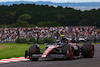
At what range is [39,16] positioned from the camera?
11012cm

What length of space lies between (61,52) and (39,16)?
98674 mm

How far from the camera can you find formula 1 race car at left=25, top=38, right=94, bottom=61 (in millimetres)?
11367

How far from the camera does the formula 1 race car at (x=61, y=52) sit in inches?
448

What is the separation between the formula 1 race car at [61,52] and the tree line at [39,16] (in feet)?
225

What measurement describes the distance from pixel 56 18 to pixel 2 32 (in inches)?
2762

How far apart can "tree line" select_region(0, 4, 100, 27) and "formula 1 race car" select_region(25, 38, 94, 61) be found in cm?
6856

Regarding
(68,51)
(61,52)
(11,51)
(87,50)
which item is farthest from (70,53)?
(11,51)

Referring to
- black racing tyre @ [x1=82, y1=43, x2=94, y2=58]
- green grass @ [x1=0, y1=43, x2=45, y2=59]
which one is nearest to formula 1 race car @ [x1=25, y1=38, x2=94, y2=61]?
black racing tyre @ [x1=82, y1=43, x2=94, y2=58]

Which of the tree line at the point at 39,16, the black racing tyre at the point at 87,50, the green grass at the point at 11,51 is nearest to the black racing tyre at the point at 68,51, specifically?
the black racing tyre at the point at 87,50

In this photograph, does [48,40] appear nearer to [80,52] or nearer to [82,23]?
[80,52]

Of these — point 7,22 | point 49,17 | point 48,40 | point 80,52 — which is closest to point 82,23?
point 49,17

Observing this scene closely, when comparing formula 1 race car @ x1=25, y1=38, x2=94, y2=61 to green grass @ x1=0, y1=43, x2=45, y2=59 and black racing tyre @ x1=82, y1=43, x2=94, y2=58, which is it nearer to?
black racing tyre @ x1=82, y1=43, x2=94, y2=58

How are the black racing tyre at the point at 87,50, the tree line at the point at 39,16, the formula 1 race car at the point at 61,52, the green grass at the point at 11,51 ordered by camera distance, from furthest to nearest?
the tree line at the point at 39,16 < the green grass at the point at 11,51 < the black racing tyre at the point at 87,50 < the formula 1 race car at the point at 61,52

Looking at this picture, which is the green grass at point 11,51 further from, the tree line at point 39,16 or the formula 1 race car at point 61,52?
the tree line at point 39,16
